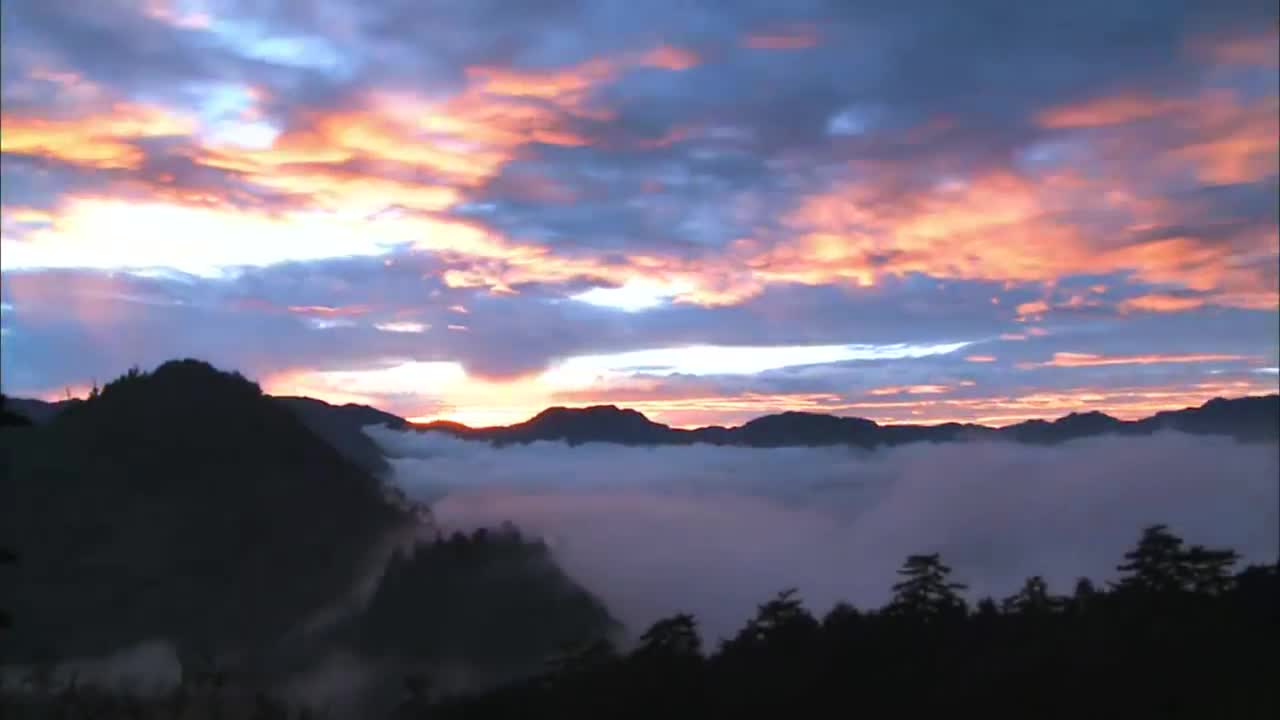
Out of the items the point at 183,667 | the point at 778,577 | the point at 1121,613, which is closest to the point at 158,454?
the point at 183,667

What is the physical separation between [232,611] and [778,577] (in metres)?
90.3

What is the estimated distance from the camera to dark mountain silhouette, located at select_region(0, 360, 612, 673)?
118 meters

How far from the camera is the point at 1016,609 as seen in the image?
47.9 m

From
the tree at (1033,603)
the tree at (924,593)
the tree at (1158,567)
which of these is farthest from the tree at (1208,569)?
the tree at (924,593)

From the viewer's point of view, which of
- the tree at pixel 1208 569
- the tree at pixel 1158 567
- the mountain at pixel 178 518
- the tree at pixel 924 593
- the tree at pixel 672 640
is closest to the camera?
the tree at pixel 1208 569

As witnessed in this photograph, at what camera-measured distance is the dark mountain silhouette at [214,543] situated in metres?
118

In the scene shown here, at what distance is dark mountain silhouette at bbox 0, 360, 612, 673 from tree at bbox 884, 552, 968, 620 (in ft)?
268

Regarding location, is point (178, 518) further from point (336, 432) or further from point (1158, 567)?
point (1158, 567)

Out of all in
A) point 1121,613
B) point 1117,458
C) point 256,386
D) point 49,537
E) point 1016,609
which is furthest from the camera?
point 1117,458

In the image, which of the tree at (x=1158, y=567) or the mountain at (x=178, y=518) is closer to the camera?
the tree at (x=1158, y=567)

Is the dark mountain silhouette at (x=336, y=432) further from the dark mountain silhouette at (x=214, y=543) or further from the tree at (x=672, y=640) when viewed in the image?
the tree at (x=672, y=640)

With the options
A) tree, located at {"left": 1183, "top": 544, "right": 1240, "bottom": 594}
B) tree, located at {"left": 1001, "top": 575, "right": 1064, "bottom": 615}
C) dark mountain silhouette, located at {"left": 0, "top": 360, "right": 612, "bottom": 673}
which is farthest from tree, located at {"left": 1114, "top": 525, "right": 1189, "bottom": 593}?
dark mountain silhouette, located at {"left": 0, "top": 360, "right": 612, "bottom": 673}

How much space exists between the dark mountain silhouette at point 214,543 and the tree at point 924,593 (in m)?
81.6

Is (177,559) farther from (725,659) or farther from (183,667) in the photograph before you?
(725,659)
